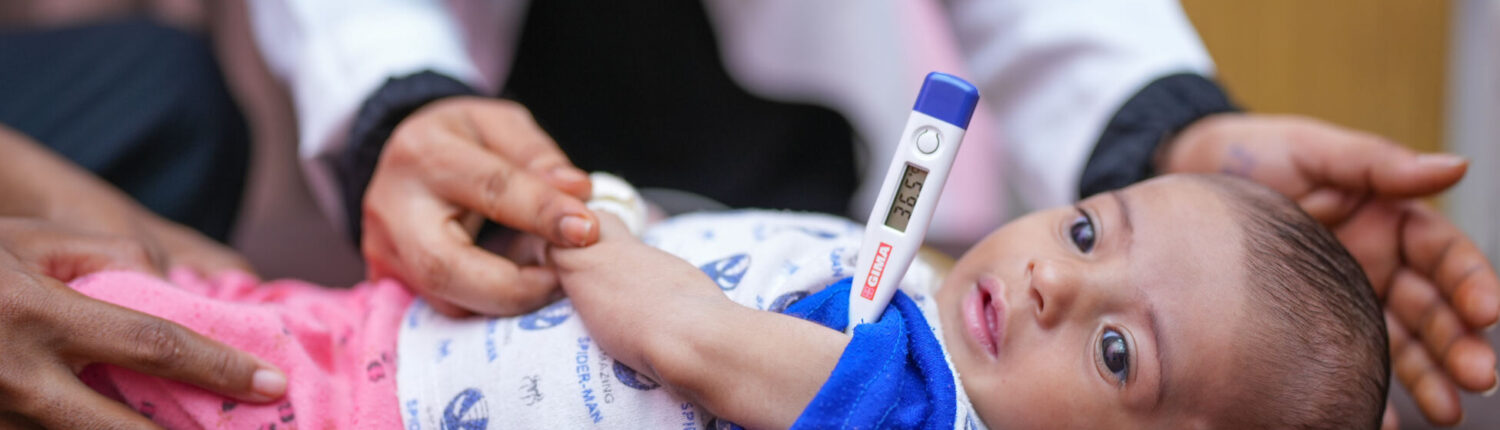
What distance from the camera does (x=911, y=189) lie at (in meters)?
0.66

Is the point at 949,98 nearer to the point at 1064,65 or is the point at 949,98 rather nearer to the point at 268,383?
the point at 268,383

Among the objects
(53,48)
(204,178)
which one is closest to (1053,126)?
(204,178)

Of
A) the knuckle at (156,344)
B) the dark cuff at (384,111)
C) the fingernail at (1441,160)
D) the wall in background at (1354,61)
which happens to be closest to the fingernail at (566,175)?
the dark cuff at (384,111)

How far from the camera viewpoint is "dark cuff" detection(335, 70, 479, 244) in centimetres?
95

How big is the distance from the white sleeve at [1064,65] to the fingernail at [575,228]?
68cm

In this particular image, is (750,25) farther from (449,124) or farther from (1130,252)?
(1130,252)

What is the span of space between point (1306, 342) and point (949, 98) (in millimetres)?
337

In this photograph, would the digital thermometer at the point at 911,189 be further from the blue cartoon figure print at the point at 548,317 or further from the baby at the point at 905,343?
the blue cartoon figure print at the point at 548,317

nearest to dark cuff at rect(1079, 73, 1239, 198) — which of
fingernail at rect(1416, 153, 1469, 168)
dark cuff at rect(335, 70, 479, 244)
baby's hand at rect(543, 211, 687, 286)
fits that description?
fingernail at rect(1416, 153, 1469, 168)

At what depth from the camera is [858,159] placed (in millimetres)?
1399

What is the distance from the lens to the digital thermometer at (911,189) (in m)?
0.63

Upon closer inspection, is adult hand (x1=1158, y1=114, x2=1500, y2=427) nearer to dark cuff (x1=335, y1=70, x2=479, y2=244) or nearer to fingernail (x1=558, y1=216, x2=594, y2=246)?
fingernail (x1=558, y1=216, x2=594, y2=246)

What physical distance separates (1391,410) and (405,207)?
103cm

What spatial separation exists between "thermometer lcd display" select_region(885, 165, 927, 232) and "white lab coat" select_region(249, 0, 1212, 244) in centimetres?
56
